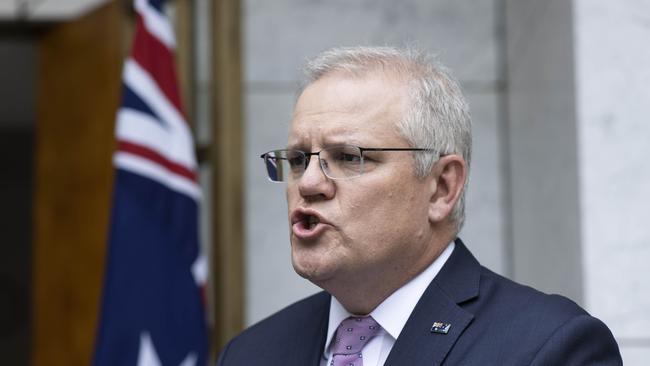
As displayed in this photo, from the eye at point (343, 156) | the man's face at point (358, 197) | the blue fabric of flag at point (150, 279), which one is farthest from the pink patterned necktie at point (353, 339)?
the blue fabric of flag at point (150, 279)

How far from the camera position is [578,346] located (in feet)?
7.47

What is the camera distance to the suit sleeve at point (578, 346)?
2256mm

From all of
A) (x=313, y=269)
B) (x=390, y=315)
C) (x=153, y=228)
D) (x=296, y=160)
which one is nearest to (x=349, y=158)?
(x=296, y=160)

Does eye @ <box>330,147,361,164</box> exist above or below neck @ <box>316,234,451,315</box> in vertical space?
above

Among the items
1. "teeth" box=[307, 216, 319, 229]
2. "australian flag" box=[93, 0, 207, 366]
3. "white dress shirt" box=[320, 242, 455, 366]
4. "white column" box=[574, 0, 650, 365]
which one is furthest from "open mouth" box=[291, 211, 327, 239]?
"australian flag" box=[93, 0, 207, 366]

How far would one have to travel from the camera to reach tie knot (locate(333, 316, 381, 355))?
2.51 m

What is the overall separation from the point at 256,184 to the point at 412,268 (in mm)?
2412

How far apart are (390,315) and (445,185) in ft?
1.03

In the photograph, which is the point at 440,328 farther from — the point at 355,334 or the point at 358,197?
the point at 358,197

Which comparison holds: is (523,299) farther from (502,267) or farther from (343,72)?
(502,267)

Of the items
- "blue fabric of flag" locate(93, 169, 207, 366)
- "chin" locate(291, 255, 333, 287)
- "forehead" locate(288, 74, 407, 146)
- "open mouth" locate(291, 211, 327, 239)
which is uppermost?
"forehead" locate(288, 74, 407, 146)

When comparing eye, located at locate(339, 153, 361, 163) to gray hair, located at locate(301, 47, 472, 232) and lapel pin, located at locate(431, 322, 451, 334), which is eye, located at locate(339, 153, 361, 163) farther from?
lapel pin, located at locate(431, 322, 451, 334)

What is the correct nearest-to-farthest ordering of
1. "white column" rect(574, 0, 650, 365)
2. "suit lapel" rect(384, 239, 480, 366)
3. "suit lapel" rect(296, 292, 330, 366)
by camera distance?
"suit lapel" rect(384, 239, 480, 366) → "suit lapel" rect(296, 292, 330, 366) → "white column" rect(574, 0, 650, 365)

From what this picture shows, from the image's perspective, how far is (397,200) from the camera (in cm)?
250
